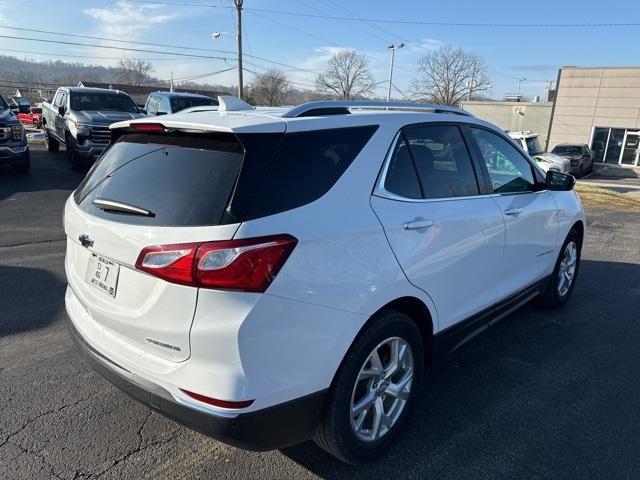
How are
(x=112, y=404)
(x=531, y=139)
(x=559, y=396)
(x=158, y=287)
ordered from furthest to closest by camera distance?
(x=531, y=139)
(x=559, y=396)
(x=112, y=404)
(x=158, y=287)

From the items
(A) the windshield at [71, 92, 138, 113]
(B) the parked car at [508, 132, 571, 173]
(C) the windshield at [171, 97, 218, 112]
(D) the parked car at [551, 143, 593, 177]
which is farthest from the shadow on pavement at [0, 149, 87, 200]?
(D) the parked car at [551, 143, 593, 177]

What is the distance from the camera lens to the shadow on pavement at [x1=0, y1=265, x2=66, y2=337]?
161 inches

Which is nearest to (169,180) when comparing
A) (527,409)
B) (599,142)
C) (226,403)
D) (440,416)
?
(226,403)

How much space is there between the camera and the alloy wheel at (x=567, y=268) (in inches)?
189

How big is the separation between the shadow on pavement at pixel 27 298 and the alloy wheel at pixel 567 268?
15.4ft

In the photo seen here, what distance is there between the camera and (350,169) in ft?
7.82

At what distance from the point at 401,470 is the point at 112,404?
1.78 metres

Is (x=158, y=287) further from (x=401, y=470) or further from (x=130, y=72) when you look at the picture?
(x=130, y=72)

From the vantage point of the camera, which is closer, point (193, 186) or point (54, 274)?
point (193, 186)

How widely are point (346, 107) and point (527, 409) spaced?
2207 mm

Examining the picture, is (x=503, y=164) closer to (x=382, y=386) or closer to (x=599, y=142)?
(x=382, y=386)

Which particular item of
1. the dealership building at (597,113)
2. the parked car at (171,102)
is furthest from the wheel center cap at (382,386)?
the dealership building at (597,113)

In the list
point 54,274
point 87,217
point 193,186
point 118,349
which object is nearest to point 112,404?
point 118,349

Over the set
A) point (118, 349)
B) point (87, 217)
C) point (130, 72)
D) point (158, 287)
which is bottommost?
point (118, 349)
